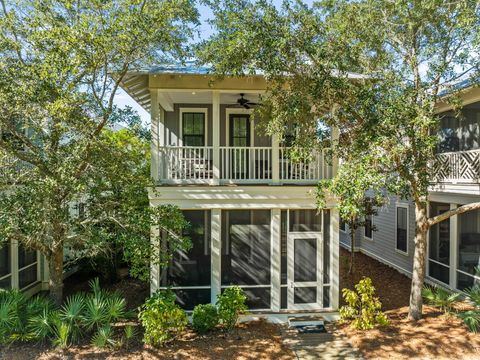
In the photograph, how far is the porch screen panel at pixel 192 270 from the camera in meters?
9.18

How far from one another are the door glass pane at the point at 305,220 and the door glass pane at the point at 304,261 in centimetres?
38

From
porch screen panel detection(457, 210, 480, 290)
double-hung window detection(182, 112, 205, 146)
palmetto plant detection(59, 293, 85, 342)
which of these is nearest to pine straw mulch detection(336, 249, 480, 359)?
porch screen panel detection(457, 210, 480, 290)

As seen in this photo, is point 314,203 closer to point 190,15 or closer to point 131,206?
point 131,206

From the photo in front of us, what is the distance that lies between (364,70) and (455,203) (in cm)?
573

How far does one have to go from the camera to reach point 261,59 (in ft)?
25.1

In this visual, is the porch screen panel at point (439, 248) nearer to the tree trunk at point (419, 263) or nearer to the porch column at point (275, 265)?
the tree trunk at point (419, 263)

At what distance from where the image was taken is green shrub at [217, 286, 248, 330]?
815cm

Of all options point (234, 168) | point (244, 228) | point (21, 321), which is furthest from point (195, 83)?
point (21, 321)

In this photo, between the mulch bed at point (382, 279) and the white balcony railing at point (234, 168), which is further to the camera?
the mulch bed at point (382, 279)

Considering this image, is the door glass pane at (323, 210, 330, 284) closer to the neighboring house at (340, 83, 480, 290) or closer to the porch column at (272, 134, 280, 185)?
the porch column at (272, 134, 280, 185)

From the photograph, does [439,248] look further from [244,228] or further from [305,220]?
[244,228]

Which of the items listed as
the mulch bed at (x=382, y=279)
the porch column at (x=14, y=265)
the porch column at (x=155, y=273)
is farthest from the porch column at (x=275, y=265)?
the porch column at (x=14, y=265)

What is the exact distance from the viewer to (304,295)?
9281mm

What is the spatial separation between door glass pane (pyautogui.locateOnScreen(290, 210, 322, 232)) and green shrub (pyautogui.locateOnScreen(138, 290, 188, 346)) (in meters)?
3.87
